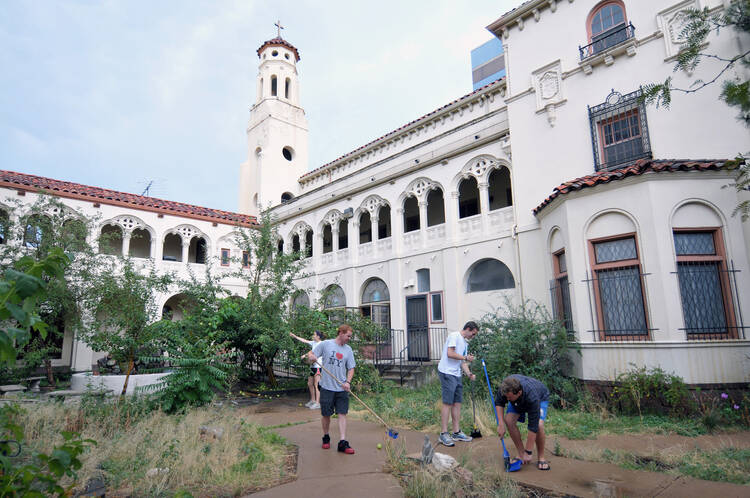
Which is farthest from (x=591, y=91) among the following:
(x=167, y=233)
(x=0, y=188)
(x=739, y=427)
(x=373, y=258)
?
(x=0, y=188)

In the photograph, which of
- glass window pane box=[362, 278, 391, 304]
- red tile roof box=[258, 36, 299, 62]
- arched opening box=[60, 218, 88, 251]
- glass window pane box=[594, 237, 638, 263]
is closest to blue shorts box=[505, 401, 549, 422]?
glass window pane box=[594, 237, 638, 263]

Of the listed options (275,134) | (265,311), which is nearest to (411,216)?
(265,311)

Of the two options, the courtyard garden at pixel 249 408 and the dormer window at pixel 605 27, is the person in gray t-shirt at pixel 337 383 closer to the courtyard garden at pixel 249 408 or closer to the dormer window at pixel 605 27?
the courtyard garden at pixel 249 408

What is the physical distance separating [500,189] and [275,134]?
14.8m

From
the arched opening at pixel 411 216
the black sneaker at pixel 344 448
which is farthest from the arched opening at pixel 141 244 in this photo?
the black sneaker at pixel 344 448

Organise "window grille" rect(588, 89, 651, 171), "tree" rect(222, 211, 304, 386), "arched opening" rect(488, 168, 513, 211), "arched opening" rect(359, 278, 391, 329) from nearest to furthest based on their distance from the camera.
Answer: "window grille" rect(588, 89, 651, 171), "tree" rect(222, 211, 304, 386), "arched opening" rect(488, 168, 513, 211), "arched opening" rect(359, 278, 391, 329)

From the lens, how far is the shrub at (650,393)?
26.7 feet

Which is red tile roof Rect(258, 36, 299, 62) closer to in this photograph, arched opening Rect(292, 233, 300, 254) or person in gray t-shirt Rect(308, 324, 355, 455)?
arched opening Rect(292, 233, 300, 254)

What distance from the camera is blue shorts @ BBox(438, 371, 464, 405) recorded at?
6781 mm

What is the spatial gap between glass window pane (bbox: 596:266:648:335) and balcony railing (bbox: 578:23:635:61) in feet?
20.1

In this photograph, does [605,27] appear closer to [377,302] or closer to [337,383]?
[377,302]

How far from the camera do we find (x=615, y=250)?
9.73 m

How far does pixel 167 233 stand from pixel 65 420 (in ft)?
54.5

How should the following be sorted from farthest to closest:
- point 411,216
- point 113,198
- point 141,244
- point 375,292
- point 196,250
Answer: point 196,250
point 141,244
point 113,198
point 411,216
point 375,292
